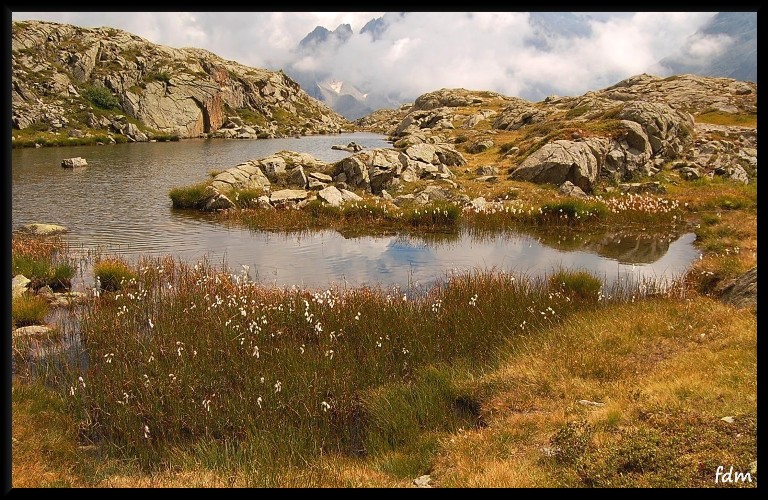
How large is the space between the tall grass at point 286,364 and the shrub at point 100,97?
328 feet

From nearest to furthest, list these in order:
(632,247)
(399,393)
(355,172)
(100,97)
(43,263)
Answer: (399,393) → (43,263) → (632,247) → (355,172) → (100,97)

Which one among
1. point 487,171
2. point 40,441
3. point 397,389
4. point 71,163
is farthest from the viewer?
point 71,163

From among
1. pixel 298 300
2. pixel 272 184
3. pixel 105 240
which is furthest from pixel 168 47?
pixel 298 300

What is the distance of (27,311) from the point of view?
12461mm

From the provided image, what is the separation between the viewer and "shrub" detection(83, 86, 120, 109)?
98.1m

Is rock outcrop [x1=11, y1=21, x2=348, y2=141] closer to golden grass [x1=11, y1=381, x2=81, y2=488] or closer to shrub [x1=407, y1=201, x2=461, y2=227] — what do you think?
shrub [x1=407, y1=201, x2=461, y2=227]

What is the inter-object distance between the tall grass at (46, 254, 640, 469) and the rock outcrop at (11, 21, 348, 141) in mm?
86086

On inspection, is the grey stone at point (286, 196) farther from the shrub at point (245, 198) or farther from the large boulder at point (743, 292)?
the large boulder at point (743, 292)

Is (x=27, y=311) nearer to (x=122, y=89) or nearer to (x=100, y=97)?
(x=100, y=97)

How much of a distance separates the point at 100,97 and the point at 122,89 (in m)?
9.28

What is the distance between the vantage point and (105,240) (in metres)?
22.0

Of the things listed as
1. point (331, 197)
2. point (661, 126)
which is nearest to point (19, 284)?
point (331, 197)

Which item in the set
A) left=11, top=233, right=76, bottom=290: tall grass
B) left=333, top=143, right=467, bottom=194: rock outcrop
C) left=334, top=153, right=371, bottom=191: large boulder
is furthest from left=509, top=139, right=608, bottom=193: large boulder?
left=11, top=233, right=76, bottom=290: tall grass
